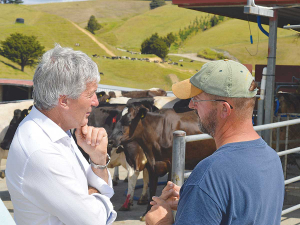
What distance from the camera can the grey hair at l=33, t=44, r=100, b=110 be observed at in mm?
2008

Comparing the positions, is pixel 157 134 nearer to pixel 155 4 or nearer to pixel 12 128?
pixel 12 128

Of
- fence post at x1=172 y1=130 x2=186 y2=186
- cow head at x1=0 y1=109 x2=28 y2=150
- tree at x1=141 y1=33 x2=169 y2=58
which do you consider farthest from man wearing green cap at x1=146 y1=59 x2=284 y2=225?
tree at x1=141 y1=33 x2=169 y2=58

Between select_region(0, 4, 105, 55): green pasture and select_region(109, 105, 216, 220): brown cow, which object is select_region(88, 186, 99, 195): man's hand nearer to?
select_region(109, 105, 216, 220): brown cow

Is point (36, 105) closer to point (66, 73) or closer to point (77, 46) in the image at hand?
point (66, 73)

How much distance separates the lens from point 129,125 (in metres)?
7.75

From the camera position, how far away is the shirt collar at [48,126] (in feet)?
6.48

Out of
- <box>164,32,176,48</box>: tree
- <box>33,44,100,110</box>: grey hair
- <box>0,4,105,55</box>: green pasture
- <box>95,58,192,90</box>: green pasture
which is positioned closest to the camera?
<box>33,44,100,110</box>: grey hair

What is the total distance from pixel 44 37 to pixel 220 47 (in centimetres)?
4313

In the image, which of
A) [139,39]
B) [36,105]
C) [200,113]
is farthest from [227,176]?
[139,39]

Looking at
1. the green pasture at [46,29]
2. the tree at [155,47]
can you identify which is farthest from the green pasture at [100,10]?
the tree at [155,47]

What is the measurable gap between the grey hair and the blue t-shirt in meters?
0.77

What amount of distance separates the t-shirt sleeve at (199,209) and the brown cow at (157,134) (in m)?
5.94

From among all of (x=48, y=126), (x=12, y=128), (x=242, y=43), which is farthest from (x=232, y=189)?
(x=242, y=43)

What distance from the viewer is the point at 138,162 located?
804cm
